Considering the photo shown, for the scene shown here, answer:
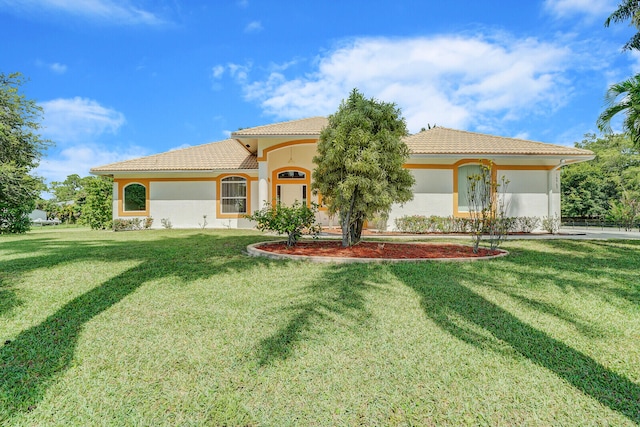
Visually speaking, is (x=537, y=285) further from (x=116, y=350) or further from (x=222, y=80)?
(x=222, y=80)

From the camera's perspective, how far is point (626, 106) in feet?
34.0

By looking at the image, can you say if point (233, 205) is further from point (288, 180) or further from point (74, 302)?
point (74, 302)

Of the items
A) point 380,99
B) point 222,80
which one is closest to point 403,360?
point 380,99

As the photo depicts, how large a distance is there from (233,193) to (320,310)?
15.0 metres

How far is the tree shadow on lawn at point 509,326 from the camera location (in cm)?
271

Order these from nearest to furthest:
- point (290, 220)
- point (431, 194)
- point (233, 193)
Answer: point (290, 220) → point (431, 194) → point (233, 193)

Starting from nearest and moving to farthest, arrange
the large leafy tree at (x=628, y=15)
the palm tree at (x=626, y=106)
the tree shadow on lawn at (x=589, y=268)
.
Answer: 1. the tree shadow on lawn at (x=589, y=268)
2. the palm tree at (x=626, y=106)
3. the large leafy tree at (x=628, y=15)

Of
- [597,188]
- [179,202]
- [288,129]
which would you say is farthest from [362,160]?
[597,188]

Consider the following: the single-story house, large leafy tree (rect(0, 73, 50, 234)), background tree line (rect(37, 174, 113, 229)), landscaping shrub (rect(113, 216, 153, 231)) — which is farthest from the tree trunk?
large leafy tree (rect(0, 73, 50, 234))

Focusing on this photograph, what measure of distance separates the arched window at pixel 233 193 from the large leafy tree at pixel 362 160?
1001cm

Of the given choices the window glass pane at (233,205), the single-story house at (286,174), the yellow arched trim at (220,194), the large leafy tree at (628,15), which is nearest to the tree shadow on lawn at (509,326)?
the single-story house at (286,174)

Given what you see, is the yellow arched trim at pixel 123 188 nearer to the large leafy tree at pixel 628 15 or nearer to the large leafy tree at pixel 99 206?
the large leafy tree at pixel 99 206

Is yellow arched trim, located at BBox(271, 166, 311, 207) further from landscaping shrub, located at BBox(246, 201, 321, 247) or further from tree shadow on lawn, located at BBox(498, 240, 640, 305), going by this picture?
tree shadow on lawn, located at BBox(498, 240, 640, 305)

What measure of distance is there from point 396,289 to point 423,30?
10227 millimetres
